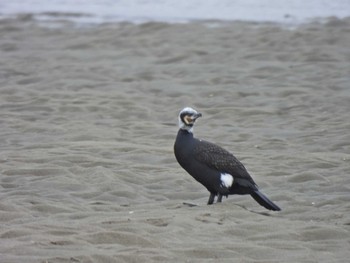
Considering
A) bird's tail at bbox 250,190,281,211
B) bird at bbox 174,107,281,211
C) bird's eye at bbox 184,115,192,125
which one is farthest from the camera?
bird's eye at bbox 184,115,192,125

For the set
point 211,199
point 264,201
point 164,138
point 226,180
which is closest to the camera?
point 264,201

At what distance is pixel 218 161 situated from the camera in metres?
8.48

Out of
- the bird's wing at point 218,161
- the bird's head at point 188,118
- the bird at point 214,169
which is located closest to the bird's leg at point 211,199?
the bird at point 214,169

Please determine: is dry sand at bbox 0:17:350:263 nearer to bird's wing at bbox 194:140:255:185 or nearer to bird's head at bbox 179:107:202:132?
bird's wing at bbox 194:140:255:185

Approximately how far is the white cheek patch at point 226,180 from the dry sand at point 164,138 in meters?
0.18

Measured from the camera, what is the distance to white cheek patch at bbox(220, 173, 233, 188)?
27.8ft

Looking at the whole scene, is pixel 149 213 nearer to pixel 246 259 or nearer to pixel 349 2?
pixel 246 259

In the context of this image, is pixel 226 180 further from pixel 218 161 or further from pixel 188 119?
pixel 188 119

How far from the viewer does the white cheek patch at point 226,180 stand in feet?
27.8

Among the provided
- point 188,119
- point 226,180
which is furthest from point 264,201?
point 188,119

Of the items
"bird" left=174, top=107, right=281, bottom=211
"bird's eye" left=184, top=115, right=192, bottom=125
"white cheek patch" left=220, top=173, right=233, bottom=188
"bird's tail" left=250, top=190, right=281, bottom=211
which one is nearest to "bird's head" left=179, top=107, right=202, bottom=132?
"bird's eye" left=184, top=115, right=192, bottom=125

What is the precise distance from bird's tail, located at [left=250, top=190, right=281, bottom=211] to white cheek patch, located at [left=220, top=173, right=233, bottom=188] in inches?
8.2

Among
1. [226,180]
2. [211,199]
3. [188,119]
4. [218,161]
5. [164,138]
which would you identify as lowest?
[164,138]

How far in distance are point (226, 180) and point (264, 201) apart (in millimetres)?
370
